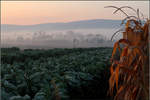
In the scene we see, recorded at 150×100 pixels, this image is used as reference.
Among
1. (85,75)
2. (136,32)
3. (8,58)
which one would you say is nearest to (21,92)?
(85,75)

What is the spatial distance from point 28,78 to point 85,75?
3.25 ft

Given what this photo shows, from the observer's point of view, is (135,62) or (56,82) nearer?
(135,62)

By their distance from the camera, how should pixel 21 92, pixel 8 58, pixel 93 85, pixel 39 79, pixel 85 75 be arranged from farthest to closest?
pixel 8 58
pixel 93 85
pixel 85 75
pixel 39 79
pixel 21 92

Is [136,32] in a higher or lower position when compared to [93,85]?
higher

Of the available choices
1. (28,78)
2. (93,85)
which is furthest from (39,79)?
(93,85)

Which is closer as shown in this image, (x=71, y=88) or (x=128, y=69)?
(x=128, y=69)

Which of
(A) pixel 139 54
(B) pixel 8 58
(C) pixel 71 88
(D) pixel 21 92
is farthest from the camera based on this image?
(B) pixel 8 58

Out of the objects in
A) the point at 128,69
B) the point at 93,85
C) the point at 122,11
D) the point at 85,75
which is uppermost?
the point at 122,11

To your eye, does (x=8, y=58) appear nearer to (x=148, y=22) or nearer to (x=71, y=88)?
(x=71, y=88)

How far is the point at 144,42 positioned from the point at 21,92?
1650mm

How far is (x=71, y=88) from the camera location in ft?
10.3

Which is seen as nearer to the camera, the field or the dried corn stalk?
the dried corn stalk

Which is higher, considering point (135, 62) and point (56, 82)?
point (135, 62)

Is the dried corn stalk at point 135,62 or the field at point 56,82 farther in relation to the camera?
the field at point 56,82
